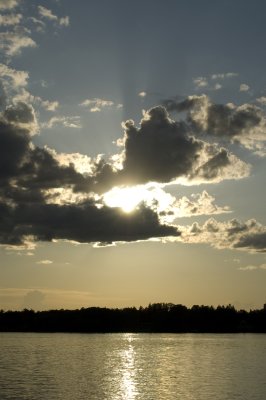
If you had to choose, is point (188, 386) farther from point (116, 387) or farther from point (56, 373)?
point (56, 373)

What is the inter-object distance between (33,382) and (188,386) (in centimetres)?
2603

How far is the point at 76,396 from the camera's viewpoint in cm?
8581

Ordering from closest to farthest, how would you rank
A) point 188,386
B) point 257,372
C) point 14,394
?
point 14,394, point 188,386, point 257,372

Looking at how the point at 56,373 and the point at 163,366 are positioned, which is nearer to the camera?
the point at 56,373

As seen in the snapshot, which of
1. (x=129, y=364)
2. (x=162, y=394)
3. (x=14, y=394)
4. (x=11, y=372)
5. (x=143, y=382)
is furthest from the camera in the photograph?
(x=129, y=364)

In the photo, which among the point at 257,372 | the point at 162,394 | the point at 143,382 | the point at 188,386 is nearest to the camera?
the point at 162,394

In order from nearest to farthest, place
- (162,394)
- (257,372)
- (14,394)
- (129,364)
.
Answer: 1. (14,394)
2. (162,394)
3. (257,372)
4. (129,364)

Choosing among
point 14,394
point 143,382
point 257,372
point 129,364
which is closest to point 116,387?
point 143,382

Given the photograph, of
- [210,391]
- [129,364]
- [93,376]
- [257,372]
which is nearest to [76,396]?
[210,391]

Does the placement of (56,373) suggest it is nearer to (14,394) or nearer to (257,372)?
(14,394)

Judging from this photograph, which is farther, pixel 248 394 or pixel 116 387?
pixel 116 387

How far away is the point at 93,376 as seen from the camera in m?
114

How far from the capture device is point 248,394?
89.3 metres

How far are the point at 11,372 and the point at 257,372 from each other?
50.9 meters
